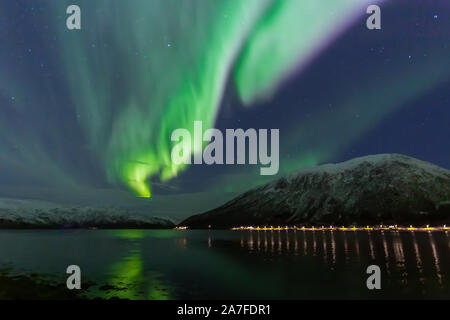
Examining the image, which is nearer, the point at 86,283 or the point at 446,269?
the point at 86,283

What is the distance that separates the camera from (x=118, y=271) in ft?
230

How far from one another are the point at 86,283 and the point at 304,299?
3022 cm

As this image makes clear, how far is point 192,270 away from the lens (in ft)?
234
